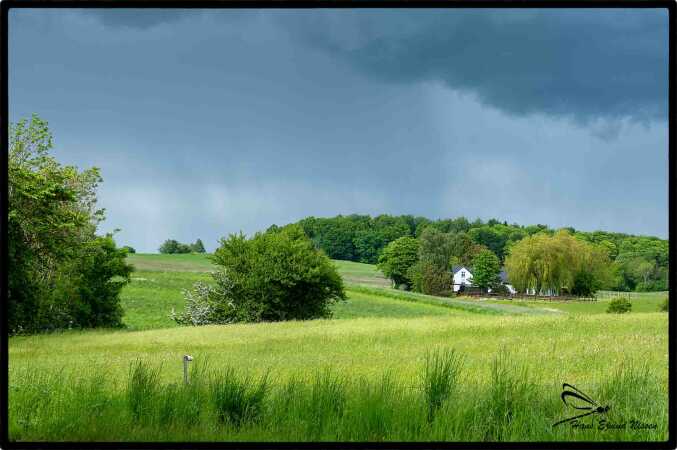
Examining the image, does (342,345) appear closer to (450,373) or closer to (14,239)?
(450,373)

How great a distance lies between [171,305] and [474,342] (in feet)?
53.4

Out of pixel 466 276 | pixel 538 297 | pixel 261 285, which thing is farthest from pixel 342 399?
pixel 261 285

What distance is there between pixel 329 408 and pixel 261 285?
15.7 metres

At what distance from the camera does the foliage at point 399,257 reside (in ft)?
21.4

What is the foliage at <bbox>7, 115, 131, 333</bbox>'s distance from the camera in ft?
30.8

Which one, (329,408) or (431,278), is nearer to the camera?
(329,408)

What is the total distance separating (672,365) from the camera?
12.4 feet

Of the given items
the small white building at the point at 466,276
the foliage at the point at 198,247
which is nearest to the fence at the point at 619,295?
the small white building at the point at 466,276

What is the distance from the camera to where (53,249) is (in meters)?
12.4

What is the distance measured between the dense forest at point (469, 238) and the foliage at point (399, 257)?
116 millimetres

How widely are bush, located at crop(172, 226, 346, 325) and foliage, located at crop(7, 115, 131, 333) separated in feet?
10.2

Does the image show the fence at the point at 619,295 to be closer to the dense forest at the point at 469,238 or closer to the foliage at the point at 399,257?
the dense forest at the point at 469,238
